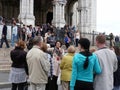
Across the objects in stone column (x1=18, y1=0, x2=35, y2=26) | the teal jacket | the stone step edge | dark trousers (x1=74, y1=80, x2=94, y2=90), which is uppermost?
stone column (x1=18, y1=0, x2=35, y2=26)

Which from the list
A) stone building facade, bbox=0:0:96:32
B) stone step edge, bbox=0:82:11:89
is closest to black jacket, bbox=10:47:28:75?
stone step edge, bbox=0:82:11:89

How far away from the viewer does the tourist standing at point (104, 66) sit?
6508mm

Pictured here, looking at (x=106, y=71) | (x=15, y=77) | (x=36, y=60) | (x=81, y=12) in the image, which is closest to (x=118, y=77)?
(x=106, y=71)

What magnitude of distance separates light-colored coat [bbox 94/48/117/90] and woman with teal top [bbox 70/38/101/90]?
157 millimetres

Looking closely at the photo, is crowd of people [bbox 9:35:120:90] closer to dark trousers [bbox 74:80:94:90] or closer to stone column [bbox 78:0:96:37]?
dark trousers [bbox 74:80:94:90]

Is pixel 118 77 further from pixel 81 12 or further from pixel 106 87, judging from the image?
pixel 81 12

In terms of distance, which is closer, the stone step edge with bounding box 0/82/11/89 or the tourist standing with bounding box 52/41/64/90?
the tourist standing with bounding box 52/41/64/90

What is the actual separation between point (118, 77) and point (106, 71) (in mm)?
1310

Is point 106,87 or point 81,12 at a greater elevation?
point 81,12

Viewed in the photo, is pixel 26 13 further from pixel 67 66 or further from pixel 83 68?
pixel 83 68

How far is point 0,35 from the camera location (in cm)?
2147

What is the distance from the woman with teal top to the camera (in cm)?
636

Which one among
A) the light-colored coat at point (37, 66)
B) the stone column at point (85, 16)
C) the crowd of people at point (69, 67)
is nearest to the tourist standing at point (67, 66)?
the crowd of people at point (69, 67)

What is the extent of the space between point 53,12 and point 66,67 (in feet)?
79.8
